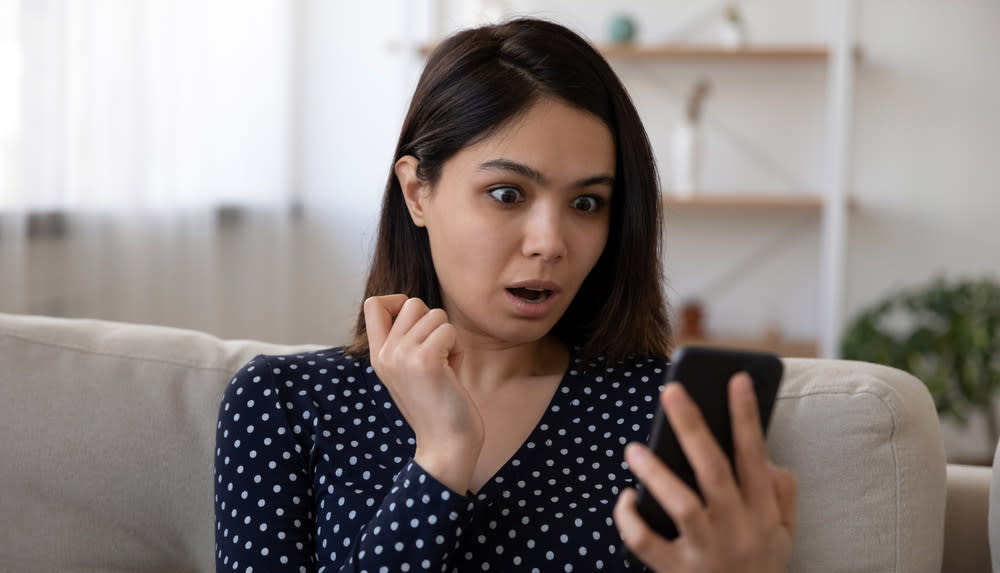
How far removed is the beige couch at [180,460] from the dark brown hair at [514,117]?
0.20m

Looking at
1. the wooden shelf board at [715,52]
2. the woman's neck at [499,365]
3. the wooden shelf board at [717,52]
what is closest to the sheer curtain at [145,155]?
the wooden shelf board at [715,52]

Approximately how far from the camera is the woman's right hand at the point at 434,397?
1026 mm

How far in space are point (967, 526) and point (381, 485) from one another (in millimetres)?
700

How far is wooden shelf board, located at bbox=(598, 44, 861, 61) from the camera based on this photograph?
3.93m

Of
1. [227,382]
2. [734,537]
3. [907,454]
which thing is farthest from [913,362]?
[734,537]

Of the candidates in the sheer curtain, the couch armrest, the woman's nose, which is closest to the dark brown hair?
the woman's nose

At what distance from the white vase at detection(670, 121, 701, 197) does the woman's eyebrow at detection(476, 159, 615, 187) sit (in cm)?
283

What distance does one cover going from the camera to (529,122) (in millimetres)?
1220

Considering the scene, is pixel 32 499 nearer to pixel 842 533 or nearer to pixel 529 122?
pixel 529 122

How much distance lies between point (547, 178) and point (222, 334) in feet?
8.21

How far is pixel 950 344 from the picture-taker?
136 inches

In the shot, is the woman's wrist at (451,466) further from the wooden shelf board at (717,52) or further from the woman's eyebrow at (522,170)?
the wooden shelf board at (717,52)

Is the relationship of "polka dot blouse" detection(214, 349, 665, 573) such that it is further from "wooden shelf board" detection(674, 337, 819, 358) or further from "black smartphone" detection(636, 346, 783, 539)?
"wooden shelf board" detection(674, 337, 819, 358)

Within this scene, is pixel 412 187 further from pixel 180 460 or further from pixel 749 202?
pixel 749 202
